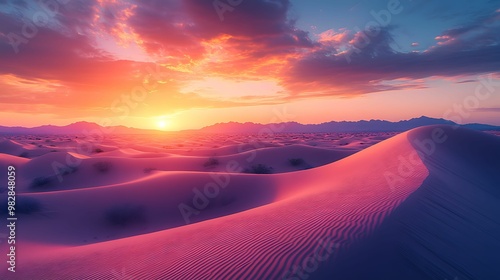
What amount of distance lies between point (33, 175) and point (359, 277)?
22.9 m

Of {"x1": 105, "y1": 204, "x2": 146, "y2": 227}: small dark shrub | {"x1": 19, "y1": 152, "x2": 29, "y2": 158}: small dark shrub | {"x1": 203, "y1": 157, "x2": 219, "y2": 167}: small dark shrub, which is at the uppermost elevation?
{"x1": 19, "y1": 152, "x2": 29, "y2": 158}: small dark shrub

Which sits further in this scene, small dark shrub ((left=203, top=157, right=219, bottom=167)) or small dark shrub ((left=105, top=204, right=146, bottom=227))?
small dark shrub ((left=203, top=157, right=219, bottom=167))

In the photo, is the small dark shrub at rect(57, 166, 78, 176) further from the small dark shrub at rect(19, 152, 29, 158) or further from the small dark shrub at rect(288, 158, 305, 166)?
the small dark shrub at rect(288, 158, 305, 166)

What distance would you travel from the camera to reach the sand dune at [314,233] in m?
4.22

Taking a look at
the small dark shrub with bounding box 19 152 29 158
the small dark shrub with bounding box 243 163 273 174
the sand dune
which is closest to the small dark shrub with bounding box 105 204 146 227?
the sand dune

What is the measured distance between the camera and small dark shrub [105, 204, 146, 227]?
11.0 meters

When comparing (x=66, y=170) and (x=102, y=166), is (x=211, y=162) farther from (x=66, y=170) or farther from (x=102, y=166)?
(x=66, y=170)

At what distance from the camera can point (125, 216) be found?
11.2m

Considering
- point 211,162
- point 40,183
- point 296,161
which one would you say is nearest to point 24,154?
point 40,183

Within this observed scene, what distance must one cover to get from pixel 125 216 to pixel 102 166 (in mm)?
9988

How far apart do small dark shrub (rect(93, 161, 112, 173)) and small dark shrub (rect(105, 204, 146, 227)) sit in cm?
915

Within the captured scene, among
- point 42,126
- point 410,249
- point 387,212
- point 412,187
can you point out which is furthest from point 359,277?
point 42,126

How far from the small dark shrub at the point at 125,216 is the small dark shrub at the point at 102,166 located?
915cm

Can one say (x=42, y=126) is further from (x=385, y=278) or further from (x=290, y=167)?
(x=385, y=278)
